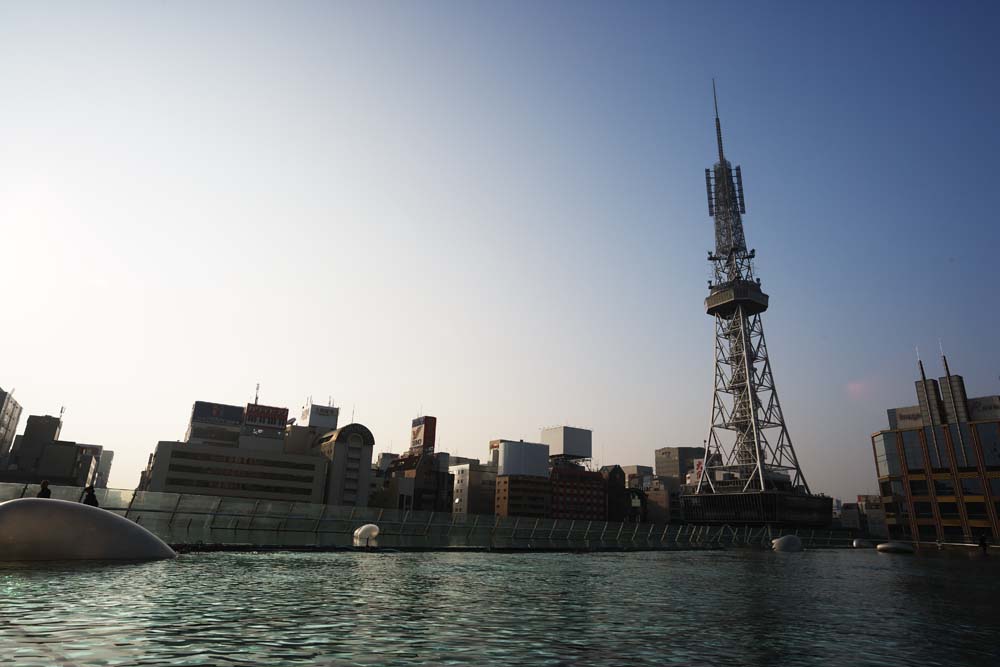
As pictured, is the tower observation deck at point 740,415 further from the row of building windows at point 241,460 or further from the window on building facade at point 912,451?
the row of building windows at point 241,460

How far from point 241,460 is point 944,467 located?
Result: 149880 millimetres

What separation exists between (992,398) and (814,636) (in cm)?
15626

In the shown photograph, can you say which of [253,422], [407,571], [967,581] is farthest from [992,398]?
[253,422]

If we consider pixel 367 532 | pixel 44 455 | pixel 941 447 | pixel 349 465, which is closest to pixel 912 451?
pixel 941 447

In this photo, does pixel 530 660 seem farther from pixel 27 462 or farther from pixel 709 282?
pixel 27 462

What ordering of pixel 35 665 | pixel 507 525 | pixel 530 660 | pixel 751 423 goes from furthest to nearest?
pixel 751 423
pixel 507 525
pixel 530 660
pixel 35 665

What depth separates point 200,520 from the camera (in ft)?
114

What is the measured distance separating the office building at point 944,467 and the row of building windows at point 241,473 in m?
133

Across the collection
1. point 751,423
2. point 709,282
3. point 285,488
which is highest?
point 709,282

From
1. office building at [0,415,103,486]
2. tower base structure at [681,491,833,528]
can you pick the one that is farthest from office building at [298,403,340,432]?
tower base structure at [681,491,833,528]

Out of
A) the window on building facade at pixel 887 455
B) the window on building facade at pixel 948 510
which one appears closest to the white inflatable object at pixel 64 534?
the window on building facade at pixel 948 510

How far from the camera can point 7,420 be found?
179 m

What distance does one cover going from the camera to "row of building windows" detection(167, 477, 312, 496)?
133 m

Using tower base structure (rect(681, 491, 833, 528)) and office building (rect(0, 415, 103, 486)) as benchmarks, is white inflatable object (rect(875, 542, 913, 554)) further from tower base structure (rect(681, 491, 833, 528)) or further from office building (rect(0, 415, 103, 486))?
office building (rect(0, 415, 103, 486))
